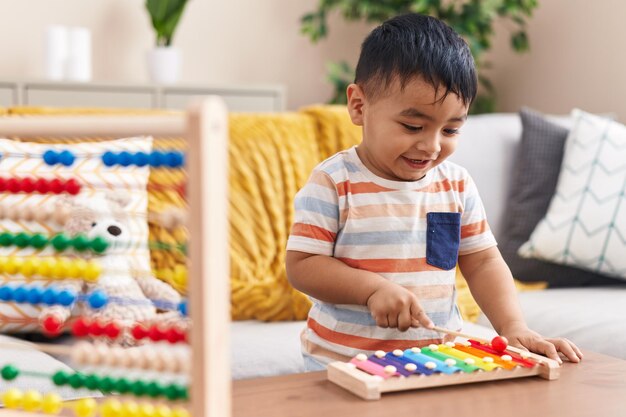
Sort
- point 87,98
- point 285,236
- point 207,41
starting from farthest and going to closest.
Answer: point 207,41 < point 87,98 < point 285,236

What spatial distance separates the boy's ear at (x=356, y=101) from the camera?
3.81 ft

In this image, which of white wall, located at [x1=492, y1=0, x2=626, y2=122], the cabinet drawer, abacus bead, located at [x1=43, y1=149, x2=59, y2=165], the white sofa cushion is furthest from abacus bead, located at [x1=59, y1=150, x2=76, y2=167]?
white wall, located at [x1=492, y1=0, x2=626, y2=122]

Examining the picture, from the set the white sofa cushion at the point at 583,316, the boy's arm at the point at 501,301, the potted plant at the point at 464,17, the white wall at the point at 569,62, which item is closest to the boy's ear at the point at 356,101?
the boy's arm at the point at 501,301

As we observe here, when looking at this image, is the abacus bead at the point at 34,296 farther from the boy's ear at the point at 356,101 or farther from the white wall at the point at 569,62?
the white wall at the point at 569,62

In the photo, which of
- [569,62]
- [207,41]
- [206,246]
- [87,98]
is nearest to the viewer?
[206,246]

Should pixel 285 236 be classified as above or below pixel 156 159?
below

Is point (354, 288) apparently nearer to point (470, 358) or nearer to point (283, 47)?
point (470, 358)

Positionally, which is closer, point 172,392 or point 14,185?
point 172,392

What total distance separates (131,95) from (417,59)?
7.33 feet

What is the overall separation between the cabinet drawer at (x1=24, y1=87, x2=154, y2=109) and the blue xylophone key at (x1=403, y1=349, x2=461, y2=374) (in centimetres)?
238

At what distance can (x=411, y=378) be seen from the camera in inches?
34.3

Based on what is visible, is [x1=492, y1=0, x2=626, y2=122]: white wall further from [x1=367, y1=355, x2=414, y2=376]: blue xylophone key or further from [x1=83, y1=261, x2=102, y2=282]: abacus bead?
[x1=83, y1=261, x2=102, y2=282]: abacus bead

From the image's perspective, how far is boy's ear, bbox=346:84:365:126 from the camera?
3.81 feet

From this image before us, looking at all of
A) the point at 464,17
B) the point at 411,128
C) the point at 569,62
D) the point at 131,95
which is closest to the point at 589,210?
the point at 411,128
